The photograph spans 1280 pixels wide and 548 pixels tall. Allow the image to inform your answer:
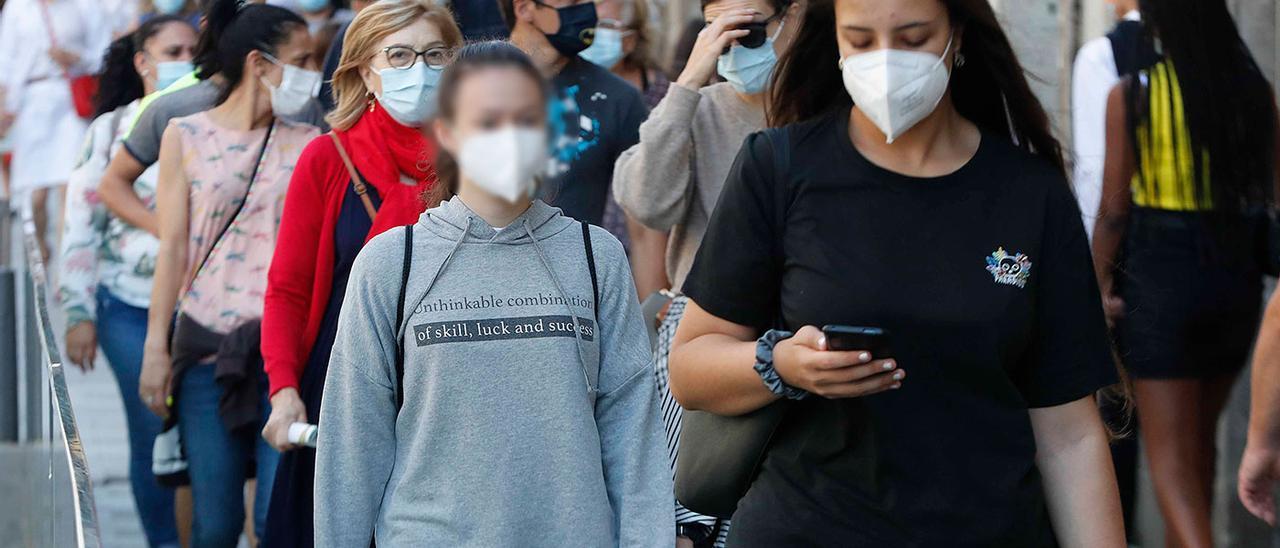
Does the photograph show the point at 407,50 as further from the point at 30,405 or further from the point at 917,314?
the point at 30,405

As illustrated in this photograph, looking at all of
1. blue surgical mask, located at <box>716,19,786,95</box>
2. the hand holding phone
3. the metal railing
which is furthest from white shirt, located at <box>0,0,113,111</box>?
the hand holding phone

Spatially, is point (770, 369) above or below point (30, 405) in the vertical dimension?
above

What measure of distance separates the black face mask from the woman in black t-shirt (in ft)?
7.25

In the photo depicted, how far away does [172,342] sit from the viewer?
5.76m

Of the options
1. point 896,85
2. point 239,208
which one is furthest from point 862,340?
point 239,208

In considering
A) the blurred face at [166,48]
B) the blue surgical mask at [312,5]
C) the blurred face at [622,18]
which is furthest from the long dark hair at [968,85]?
the blue surgical mask at [312,5]

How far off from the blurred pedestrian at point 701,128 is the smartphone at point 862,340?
1969 mm

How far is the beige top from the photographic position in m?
→ 4.96

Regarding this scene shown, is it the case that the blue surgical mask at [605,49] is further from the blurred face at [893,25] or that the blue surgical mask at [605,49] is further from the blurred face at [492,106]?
the blurred face at [492,106]

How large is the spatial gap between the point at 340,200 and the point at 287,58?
153 centimetres

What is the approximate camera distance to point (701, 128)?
513 cm

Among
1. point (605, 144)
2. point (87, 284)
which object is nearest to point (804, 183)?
point (605, 144)

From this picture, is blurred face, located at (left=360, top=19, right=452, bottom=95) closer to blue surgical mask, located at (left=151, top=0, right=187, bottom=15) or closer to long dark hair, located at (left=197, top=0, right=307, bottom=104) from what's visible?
long dark hair, located at (left=197, top=0, right=307, bottom=104)

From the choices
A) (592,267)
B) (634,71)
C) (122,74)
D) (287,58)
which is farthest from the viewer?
(634,71)
